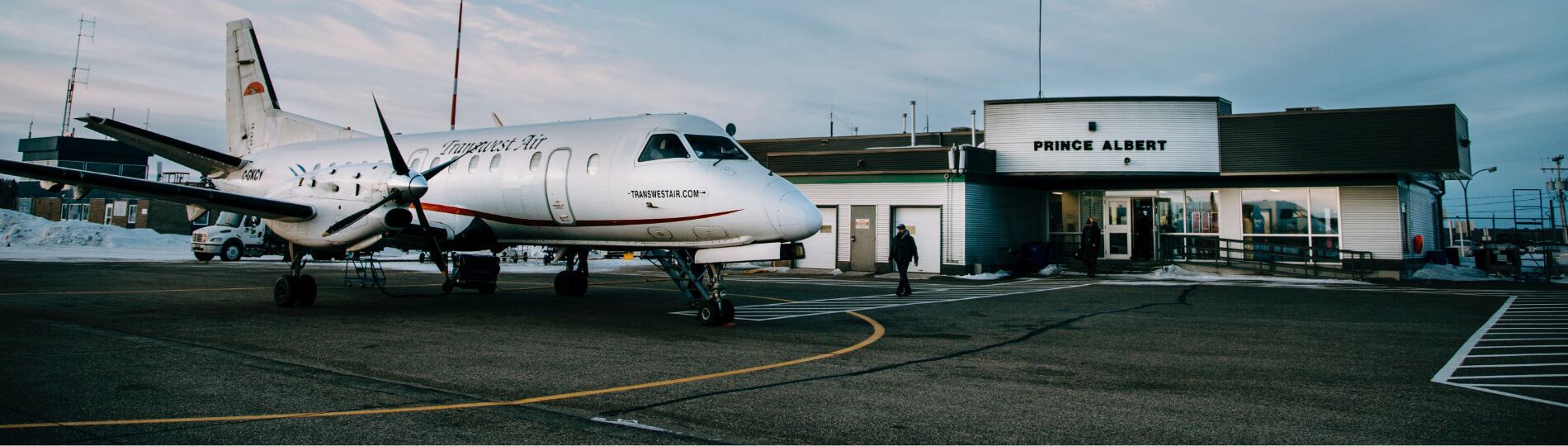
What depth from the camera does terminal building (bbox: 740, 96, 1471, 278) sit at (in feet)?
72.8

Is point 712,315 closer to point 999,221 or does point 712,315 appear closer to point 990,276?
point 990,276

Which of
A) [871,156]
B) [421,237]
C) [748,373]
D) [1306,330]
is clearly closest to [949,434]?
[748,373]

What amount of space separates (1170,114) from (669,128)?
754 inches

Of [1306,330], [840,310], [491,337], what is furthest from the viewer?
[840,310]

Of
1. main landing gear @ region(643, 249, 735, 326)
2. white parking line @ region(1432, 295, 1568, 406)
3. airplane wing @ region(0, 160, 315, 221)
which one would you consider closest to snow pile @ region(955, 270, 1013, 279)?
white parking line @ region(1432, 295, 1568, 406)

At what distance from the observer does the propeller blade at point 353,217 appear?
10254 millimetres

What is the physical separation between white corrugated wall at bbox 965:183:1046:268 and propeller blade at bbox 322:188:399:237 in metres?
16.9

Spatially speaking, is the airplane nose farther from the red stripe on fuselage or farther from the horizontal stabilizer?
the horizontal stabilizer

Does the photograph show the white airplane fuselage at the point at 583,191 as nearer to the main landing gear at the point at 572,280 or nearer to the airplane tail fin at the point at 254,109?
the main landing gear at the point at 572,280

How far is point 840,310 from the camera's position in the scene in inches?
501

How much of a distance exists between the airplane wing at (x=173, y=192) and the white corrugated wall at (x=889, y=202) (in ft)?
50.5

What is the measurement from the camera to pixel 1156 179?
999 inches

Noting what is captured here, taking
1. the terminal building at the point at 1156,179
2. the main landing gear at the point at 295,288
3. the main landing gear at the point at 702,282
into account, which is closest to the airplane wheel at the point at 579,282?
the main landing gear at the point at 295,288

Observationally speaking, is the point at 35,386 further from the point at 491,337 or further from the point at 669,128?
the point at 669,128
